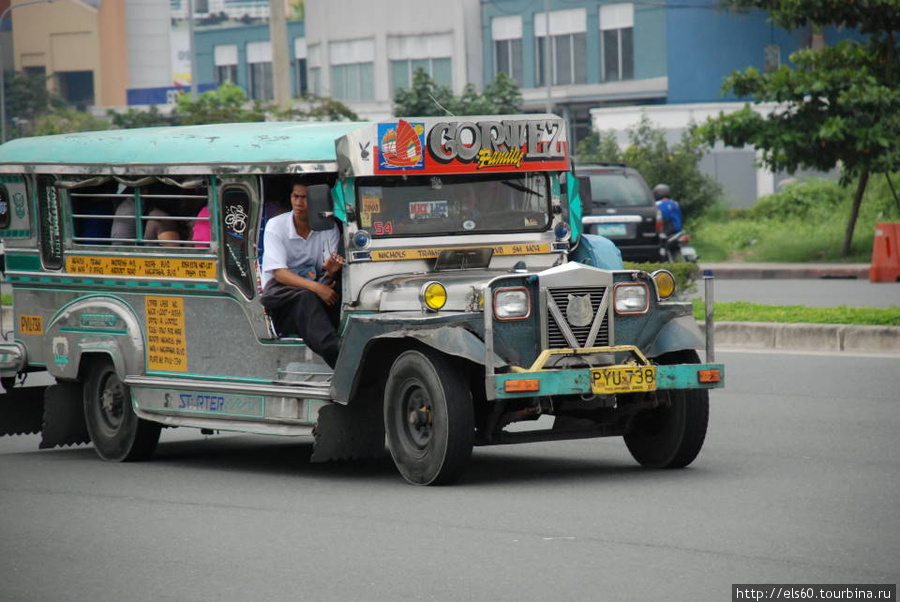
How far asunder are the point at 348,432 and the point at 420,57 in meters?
54.5

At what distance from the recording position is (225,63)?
76.3m

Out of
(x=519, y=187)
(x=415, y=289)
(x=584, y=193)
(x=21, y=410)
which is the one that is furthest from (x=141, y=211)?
(x=584, y=193)

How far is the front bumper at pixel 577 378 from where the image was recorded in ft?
27.1

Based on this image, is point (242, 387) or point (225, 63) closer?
point (242, 387)

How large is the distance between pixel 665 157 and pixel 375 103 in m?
30.0

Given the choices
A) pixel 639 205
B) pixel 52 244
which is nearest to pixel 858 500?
pixel 52 244

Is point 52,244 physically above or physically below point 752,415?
above

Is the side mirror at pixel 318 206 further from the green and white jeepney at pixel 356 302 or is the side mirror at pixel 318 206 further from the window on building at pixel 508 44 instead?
the window on building at pixel 508 44

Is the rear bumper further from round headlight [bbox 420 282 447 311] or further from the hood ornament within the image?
the hood ornament

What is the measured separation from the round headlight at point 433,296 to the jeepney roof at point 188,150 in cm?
103

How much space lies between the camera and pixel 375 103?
62.8 metres

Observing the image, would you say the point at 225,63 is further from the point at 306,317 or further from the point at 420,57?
the point at 306,317

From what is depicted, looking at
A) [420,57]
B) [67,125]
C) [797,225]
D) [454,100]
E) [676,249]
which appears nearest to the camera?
[676,249]

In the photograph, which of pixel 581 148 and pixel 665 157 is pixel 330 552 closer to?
pixel 665 157
